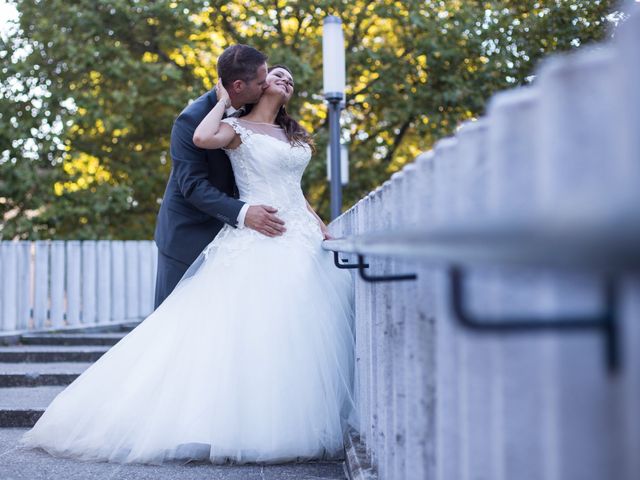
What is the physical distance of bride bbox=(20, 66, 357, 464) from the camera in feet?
12.3

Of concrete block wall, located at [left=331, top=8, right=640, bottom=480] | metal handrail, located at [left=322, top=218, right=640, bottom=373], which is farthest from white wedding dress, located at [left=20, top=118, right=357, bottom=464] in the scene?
metal handrail, located at [left=322, top=218, right=640, bottom=373]

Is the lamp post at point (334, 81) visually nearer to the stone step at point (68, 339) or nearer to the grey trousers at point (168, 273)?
the grey trousers at point (168, 273)

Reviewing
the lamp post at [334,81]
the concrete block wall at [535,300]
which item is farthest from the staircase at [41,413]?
the lamp post at [334,81]

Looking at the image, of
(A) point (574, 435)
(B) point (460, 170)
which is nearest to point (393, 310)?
(B) point (460, 170)

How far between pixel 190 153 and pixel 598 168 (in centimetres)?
350

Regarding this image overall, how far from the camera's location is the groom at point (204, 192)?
14.0 ft

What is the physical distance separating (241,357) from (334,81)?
13.7ft

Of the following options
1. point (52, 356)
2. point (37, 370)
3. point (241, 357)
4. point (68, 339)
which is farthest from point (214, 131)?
point (68, 339)

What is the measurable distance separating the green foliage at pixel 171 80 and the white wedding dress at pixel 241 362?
33.4ft

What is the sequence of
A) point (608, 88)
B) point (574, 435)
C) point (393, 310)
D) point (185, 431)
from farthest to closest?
point (185, 431) → point (393, 310) → point (574, 435) → point (608, 88)

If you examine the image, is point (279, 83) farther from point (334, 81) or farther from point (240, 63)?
point (334, 81)

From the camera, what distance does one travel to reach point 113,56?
15625 millimetres

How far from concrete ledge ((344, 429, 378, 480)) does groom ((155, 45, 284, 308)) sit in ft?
3.58

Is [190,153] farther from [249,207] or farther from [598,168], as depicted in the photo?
[598,168]
